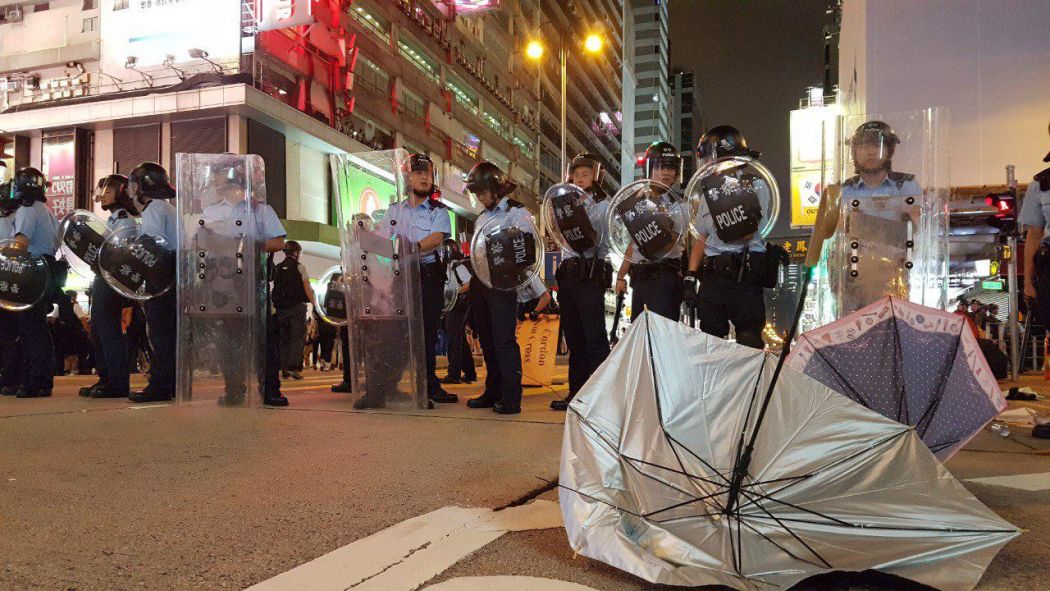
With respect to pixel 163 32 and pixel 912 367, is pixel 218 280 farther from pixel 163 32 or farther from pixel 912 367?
pixel 163 32

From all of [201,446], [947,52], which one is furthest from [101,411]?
[947,52]

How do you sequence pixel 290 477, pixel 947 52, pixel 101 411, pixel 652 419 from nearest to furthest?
pixel 652 419
pixel 290 477
pixel 101 411
pixel 947 52

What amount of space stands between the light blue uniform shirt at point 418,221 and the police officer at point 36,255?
3563 millimetres

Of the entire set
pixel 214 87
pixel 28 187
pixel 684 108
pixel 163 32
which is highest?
pixel 684 108

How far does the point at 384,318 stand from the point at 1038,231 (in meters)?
4.75

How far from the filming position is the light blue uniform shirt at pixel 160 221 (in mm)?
6805

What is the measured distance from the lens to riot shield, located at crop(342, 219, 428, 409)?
620 centimetres

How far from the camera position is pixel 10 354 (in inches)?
316

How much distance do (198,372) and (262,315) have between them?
0.68 meters

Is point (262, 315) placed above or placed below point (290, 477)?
above

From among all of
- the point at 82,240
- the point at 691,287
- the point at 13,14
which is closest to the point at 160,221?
the point at 82,240

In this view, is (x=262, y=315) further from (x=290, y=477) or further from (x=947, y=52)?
(x=947, y=52)

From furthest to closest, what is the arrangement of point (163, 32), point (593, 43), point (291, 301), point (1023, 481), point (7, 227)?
point (163, 32) → point (593, 43) → point (291, 301) → point (7, 227) → point (1023, 481)

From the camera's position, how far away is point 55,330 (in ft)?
42.7
